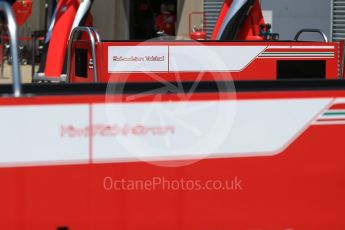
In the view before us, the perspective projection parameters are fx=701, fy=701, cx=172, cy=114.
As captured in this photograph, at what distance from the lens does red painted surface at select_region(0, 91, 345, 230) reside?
11.9 feet

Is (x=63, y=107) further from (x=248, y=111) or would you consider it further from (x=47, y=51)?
(x=47, y=51)

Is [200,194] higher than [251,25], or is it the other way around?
[251,25]

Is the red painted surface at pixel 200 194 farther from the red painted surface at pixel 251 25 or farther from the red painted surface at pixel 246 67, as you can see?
the red painted surface at pixel 251 25

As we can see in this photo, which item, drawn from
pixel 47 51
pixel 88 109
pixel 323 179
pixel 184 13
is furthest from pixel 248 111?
pixel 184 13

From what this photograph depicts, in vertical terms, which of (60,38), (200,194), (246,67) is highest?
(60,38)

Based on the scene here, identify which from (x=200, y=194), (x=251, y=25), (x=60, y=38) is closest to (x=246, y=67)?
(x=251, y=25)

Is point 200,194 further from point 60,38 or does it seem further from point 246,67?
point 60,38

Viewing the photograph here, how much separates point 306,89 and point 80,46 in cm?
408

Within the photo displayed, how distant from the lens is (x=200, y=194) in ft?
12.7

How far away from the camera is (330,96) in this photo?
3988 millimetres

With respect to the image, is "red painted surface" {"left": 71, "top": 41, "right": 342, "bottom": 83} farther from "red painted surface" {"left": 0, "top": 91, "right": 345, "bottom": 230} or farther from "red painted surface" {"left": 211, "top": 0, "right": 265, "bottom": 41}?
"red painted surface" {"left": 0, "top": 91, "right": 345, "bottom": 230}

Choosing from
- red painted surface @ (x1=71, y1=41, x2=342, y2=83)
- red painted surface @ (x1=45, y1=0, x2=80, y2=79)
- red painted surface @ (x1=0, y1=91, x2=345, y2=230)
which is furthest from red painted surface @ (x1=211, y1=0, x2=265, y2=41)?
red painted surface @ (x1=0, y1=91, x2=345, y2=230)

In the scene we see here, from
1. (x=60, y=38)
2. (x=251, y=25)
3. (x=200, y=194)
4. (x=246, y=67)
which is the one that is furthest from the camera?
(x=60, y=38)

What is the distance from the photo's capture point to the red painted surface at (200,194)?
362 centimetres
